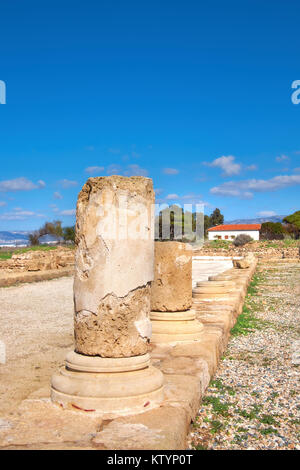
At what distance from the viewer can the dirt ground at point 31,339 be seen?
444cm

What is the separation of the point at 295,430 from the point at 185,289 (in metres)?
2.97

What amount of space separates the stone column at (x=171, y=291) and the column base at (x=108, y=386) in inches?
94.9

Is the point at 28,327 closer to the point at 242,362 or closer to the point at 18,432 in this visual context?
the point at 242,362

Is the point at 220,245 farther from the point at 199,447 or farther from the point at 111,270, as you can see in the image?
the point at 199,447

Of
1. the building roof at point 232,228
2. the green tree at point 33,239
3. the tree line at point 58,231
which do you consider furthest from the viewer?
the building roof at point 232,228

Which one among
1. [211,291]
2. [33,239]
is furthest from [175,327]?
[33,239]

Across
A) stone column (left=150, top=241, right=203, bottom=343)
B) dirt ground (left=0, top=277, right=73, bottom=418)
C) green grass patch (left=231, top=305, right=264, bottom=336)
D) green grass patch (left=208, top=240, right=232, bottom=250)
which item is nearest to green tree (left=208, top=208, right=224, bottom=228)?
green grass patch (left=208, top=240, right=232, bottom=250)

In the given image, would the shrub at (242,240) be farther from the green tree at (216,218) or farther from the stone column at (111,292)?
the green tree at (216,218)

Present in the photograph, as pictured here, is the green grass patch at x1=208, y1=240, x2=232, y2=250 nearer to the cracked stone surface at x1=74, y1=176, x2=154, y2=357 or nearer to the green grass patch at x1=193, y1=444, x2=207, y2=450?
the cracked stone surface at x1=74, y1=176, x2=154, y2=357

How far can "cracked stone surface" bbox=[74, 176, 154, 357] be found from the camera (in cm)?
361

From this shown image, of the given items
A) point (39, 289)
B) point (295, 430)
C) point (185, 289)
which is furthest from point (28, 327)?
point (39, 289)

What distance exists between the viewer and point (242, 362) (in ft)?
18.9

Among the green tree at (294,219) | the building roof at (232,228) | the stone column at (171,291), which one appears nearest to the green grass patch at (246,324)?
the stone column at (171,291)

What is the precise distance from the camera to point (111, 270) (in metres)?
3.62
